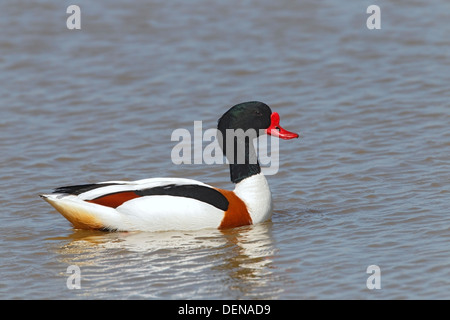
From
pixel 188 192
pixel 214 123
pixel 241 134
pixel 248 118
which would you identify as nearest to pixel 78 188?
pixel 188 192

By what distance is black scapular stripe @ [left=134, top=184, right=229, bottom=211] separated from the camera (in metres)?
9.11

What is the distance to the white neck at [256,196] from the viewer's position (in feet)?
30.6

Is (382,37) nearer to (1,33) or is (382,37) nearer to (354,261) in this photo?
(1,33)

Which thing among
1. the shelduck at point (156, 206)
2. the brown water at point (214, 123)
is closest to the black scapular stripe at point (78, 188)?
the shelduck at point (156, 206)

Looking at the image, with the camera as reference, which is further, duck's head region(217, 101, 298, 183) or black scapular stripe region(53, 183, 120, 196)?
duck's head region(217, 101, 298, 183)

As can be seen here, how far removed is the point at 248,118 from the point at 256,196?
83 centimetres

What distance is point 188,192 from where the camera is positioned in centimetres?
912

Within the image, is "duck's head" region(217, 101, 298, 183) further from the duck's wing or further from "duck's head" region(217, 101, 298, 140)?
the duck's wing

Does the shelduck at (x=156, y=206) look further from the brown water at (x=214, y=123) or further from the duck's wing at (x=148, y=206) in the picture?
the brown water at (x=214, y=123)

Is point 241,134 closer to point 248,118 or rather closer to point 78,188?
point 248,118

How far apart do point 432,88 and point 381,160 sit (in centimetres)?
293

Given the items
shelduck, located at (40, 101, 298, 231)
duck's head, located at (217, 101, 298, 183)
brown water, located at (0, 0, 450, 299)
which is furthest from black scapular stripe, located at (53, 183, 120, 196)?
duck's head, located at (217, 101, 298, 183)

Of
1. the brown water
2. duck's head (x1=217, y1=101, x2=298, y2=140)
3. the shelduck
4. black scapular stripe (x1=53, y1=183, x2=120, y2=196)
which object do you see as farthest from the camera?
duck's head (x1=217, y1=101, x2=298, y2=140)

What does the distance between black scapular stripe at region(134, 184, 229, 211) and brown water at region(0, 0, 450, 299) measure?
31 centimetres
